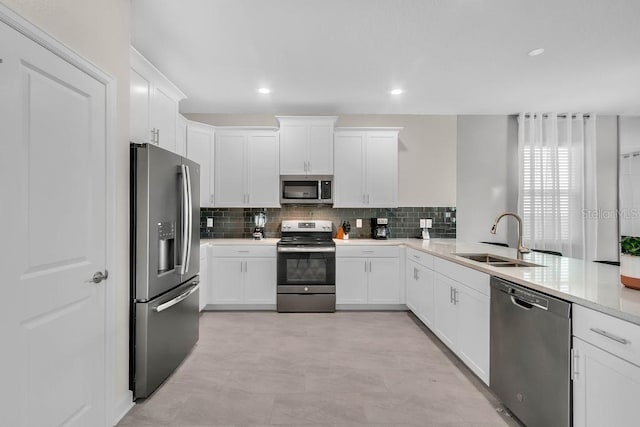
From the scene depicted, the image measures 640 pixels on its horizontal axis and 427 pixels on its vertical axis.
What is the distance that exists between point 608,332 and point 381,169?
3387 millimetres

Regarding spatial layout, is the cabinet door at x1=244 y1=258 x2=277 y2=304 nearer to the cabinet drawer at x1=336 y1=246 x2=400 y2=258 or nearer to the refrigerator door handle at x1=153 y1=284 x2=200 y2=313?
the cabinet drawer at x1=336 y1=246 x2=400 y2=258

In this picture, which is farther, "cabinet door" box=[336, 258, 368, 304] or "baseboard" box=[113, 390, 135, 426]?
"cabinet door" box=[336, 258, 368, 304]

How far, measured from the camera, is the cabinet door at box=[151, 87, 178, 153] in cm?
271

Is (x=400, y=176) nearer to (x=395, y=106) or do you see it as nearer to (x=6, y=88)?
(x=395, y=106)

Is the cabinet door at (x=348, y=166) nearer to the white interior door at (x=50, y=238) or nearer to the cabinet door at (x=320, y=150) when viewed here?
the cabinet door at (x=320, y=150)

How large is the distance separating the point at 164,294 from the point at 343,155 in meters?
2.92

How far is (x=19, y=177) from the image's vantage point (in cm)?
133

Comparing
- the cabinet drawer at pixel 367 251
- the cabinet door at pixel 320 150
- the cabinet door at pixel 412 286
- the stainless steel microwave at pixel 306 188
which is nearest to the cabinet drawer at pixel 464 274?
the cabinet door at pixel 412 286

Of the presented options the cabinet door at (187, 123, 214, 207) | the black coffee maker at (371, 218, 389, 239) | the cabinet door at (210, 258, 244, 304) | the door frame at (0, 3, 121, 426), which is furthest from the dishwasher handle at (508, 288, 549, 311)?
the cabinet door at (187, 123, 214, 207)

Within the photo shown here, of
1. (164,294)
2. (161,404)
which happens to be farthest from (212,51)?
(161,404)

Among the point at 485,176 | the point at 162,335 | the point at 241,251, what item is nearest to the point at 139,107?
the point at 162,335

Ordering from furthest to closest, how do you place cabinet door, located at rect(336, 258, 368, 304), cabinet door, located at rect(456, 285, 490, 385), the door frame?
cabinet door, located at rect(336, 258, 368, 304) → cabinet door, located at rect(456, 285, 490, 385) → the door frame

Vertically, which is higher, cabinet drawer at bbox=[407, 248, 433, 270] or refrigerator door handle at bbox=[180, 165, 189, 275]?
refrigerator door handle at bbox=[180, 165, 189, 275]

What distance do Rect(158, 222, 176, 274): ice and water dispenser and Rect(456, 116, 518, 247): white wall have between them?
396 centimetres
